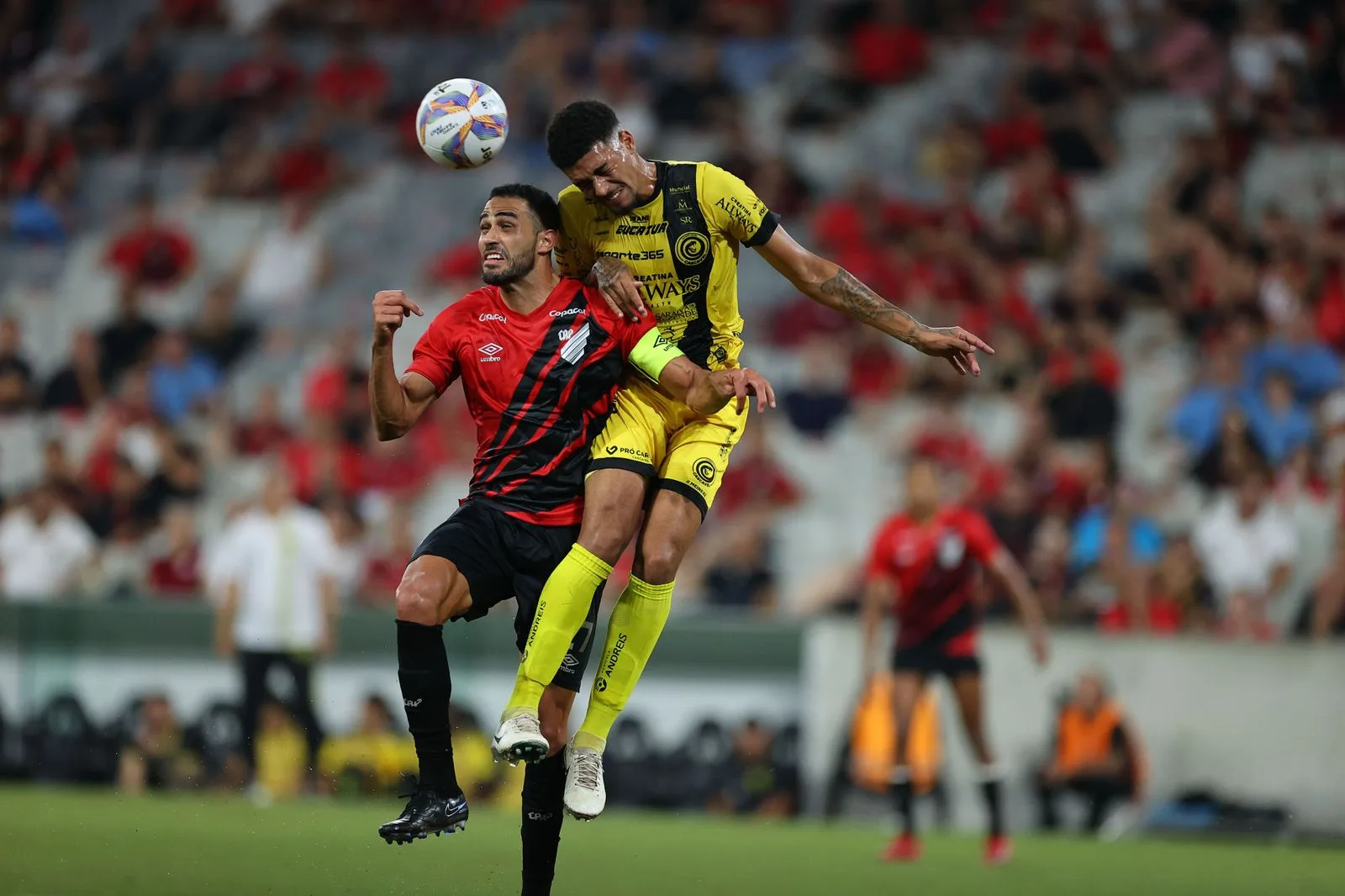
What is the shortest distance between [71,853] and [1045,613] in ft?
24.5

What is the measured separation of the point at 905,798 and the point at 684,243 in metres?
5.48

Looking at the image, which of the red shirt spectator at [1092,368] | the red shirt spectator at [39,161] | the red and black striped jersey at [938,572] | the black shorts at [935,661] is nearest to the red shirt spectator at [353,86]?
the red shirt spectator at [39,161]

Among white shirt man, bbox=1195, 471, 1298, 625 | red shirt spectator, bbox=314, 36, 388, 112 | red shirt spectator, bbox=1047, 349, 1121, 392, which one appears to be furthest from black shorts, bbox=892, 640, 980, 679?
red shirt spectator, bbox=314, 36, 388, 112

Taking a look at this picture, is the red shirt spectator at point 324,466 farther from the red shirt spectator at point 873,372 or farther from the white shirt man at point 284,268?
the red shirt spectator at point 873,372

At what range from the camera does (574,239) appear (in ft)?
26.1

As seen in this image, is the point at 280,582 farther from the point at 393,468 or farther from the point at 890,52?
the point at 890,52

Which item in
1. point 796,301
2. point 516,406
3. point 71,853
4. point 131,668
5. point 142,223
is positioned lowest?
point 71,853

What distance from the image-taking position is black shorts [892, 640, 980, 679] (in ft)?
39.0

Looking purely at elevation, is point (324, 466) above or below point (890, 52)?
below

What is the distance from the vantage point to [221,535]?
16.2 m

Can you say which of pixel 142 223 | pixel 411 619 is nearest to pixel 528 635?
pixel 411 619

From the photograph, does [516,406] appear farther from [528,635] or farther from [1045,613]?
[1045,613]

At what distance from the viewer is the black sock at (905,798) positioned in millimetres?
11805

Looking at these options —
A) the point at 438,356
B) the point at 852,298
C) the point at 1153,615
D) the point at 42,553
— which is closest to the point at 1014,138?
the point at 1153,615
